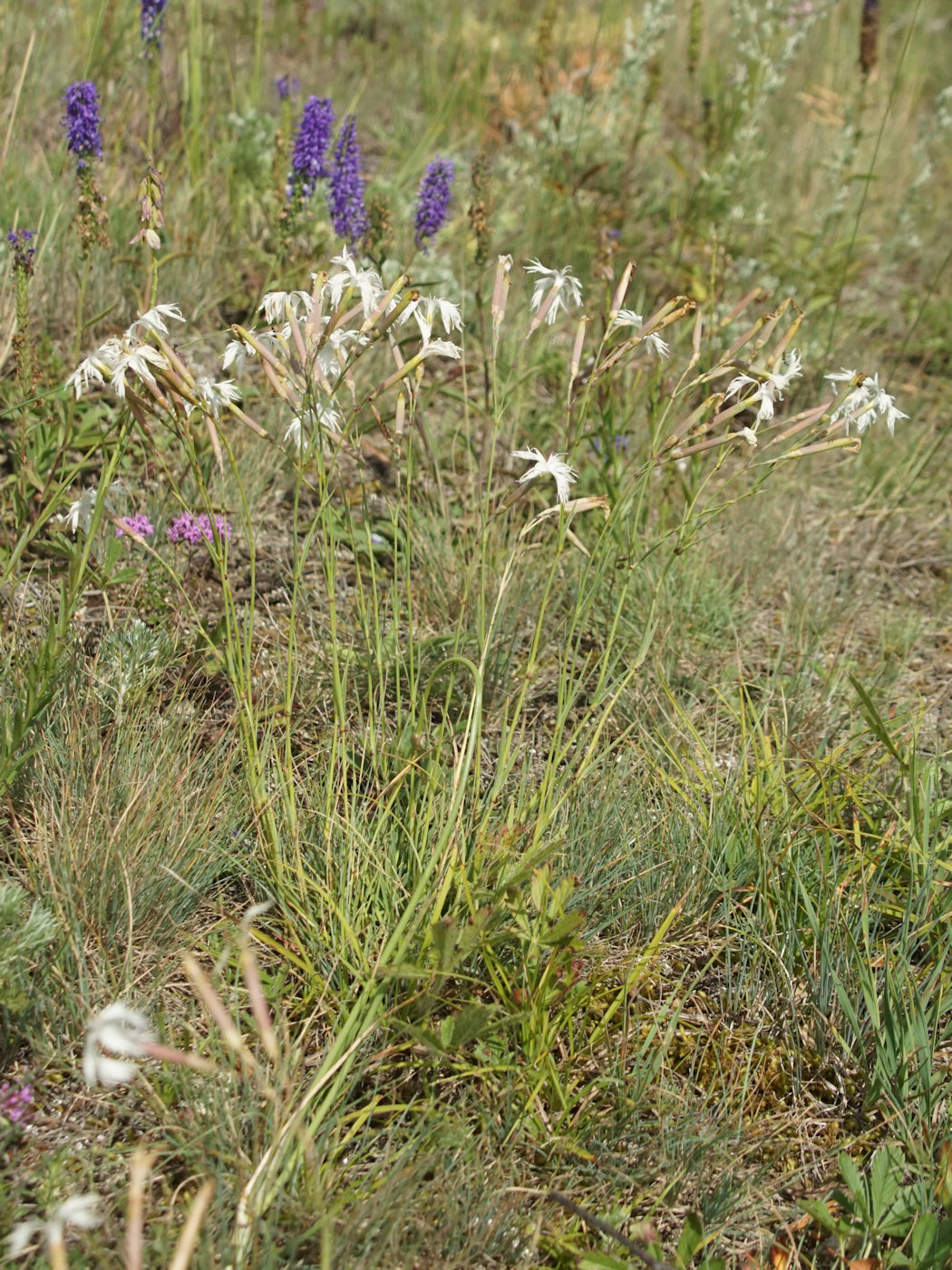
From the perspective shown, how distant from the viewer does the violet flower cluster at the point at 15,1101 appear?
1329 millimetres

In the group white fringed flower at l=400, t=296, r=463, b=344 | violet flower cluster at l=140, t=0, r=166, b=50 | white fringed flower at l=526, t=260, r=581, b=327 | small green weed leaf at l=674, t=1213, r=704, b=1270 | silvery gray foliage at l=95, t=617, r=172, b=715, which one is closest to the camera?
small green weed leaf at l=674, t=1213, r=704, b=1270

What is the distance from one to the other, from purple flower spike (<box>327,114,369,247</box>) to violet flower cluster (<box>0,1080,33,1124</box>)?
2.32 metres

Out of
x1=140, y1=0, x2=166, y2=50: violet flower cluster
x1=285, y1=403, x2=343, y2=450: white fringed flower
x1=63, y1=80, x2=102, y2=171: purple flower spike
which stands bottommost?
x1=285, y1=403, x2=343, y2=450: white fringed flower

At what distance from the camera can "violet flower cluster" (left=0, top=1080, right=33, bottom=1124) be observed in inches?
52.3

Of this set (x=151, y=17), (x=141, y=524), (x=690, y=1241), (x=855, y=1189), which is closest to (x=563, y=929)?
(x=690, y=1241)

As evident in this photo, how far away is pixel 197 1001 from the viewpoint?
155 centimetres

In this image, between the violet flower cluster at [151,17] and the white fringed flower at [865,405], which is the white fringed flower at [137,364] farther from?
the violet flower cluster at [151,17]

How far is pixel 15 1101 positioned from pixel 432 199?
2.32 metres

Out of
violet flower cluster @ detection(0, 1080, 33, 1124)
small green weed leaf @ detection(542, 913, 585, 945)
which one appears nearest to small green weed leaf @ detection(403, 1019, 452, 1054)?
small green weed leaf @ detection(542, 913, 585, 945)

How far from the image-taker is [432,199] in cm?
273

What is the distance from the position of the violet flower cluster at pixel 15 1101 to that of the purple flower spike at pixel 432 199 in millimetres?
2180

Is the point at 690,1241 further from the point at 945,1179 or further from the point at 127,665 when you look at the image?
the point at 127,665

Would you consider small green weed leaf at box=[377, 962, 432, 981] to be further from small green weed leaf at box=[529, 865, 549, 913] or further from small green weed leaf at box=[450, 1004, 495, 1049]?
small green weed leaf at box=[529, 865, 549, 913]

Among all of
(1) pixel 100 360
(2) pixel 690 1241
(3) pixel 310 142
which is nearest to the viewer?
(2) pixel 690 1241
